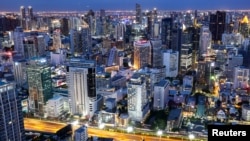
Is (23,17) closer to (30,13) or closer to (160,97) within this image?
(30,13)

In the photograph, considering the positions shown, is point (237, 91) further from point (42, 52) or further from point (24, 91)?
point (42, 52)

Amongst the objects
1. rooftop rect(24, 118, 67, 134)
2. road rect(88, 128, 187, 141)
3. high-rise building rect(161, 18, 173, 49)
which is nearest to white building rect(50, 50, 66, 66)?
high-rise building rect(161, 18, 173, 49)

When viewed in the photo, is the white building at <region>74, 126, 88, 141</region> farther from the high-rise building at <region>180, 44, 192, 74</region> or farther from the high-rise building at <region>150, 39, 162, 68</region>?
the high-rise building at <region>180, 44, 192, 74</region>

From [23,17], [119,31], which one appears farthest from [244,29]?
[23,17]

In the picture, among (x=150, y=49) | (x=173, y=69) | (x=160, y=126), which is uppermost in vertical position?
(x=150, y=49)

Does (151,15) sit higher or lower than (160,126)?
higher

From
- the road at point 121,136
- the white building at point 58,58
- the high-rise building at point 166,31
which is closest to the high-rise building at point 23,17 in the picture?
the white building at point 58,58

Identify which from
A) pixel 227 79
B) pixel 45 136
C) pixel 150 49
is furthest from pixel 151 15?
pixel 45 136
